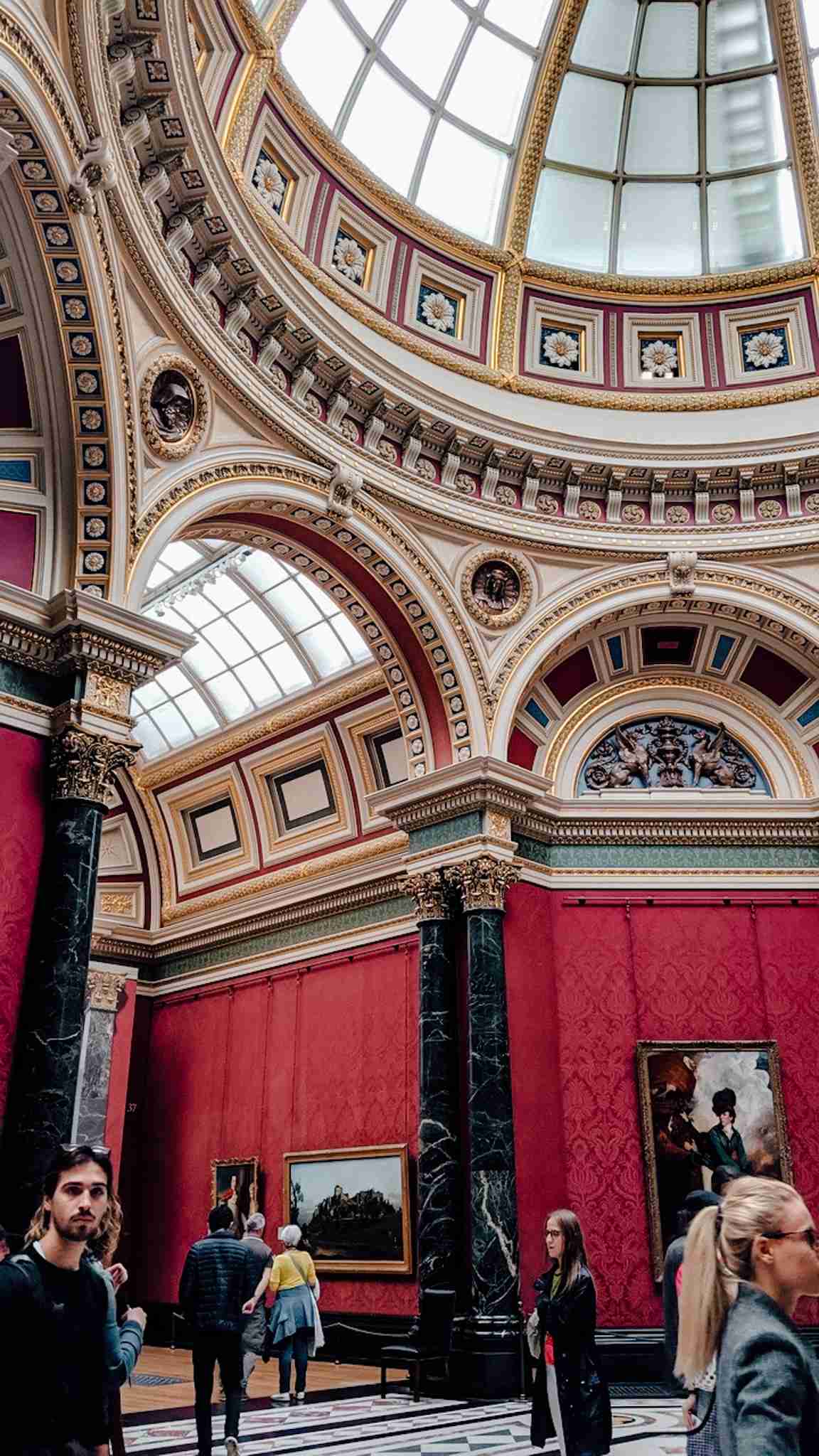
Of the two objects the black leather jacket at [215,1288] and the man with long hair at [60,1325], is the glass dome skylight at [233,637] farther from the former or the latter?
the man with long hair at [60,1325]

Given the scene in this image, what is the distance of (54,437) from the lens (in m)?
9.34

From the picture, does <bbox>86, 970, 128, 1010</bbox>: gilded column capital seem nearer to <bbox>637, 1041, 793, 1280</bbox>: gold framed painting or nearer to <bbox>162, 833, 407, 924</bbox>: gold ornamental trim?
<bbox>162, 833, 407, 924</bbox>: gold ornamental trim

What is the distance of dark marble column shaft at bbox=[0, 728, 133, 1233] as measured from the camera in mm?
7582

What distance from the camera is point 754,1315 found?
7.02 feet

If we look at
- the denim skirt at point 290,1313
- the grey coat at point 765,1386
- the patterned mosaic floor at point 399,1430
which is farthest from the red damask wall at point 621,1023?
the grey coat at point 765,1386

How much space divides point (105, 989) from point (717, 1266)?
16695 mm

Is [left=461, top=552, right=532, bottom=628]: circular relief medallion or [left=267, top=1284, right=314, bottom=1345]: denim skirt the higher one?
[left=461, top=552, right=532, bottom=628]: circular relief medallion

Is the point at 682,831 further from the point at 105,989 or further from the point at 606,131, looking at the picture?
the point at 105,989

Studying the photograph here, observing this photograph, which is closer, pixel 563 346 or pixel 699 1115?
pixel 699 1115

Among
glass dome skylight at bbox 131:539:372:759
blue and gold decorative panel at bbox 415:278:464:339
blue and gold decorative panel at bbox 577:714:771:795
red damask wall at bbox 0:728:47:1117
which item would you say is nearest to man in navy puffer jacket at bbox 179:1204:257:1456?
red damask wall at bbox 0:728:47:1117

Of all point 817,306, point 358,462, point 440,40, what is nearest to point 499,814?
point 358,462

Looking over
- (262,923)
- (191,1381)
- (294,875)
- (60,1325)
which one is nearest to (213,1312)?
(60,1325)

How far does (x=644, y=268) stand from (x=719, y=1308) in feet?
49.9

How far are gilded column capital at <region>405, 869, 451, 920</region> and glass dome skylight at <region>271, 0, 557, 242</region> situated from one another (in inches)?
335
